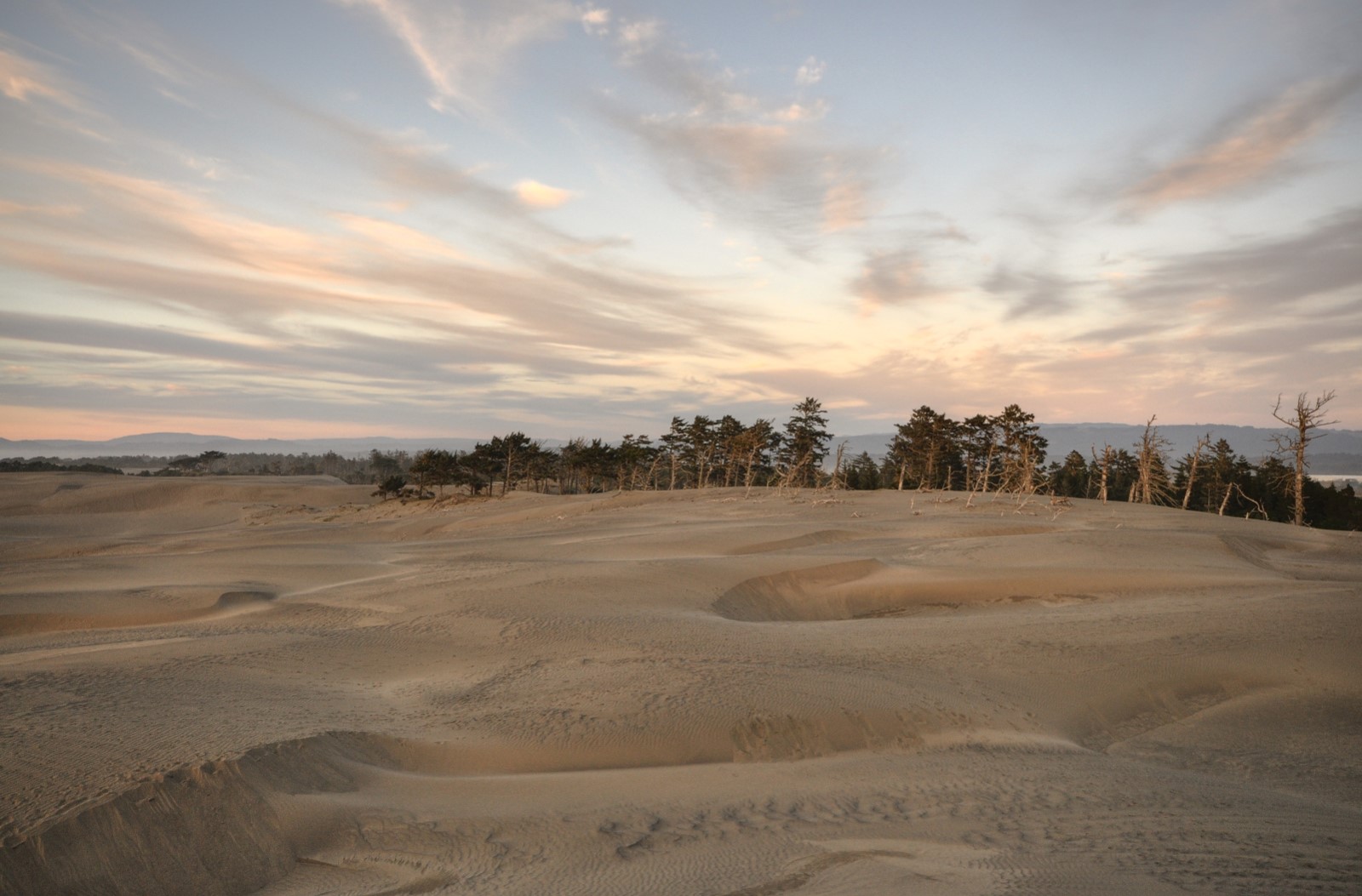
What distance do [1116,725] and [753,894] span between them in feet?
18.9

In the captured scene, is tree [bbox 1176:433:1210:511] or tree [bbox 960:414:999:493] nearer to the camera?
tree [bbox 1176:433:1210:511]

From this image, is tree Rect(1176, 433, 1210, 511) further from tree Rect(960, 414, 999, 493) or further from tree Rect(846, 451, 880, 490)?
tree Rect(846, 451, 880, 490)

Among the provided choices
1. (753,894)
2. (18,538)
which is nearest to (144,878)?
(753,894)

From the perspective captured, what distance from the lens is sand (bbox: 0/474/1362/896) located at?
4.59 meters

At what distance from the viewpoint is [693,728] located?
7195 mm

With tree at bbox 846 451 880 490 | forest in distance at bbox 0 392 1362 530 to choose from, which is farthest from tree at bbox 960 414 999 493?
tree at bbox 846 451 880 490

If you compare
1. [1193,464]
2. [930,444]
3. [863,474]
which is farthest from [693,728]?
[863,474]

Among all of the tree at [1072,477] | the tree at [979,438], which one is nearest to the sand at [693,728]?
the tree at [979,438]

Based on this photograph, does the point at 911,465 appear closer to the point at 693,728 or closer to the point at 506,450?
the point at 506,450

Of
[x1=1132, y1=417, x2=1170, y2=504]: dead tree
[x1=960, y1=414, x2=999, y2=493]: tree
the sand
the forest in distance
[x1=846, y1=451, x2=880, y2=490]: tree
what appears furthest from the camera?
[x1=846, y1=451, x2=880, y2=490]: tree

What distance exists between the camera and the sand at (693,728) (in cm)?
459

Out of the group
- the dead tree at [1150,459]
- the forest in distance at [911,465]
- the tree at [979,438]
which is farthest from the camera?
the tree at [979,438]

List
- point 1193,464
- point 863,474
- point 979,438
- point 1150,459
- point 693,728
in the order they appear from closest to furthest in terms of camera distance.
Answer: point 693,728 < point 1150,459 < point 1193,464 < point 979,438 < point 863,474

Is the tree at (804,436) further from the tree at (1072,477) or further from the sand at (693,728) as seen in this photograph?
the sand at (693,728)
